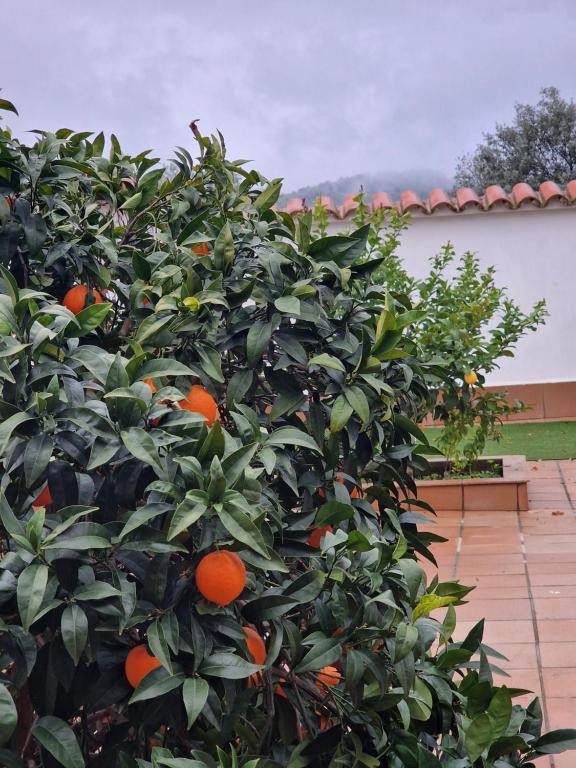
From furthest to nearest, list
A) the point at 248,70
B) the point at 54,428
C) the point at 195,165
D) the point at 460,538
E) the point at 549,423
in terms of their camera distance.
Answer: the point at 248,70
the point at 549,423
the point at 460,538
the point at 195,165
the point at 54,428

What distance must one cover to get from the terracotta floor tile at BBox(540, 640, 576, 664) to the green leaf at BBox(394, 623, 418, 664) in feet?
6.99

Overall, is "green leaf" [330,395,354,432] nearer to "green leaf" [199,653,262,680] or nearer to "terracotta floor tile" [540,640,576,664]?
"green leaf" [199,653,262,680]

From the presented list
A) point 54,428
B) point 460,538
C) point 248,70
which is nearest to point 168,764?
point 54,428

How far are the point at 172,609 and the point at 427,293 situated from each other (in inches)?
176

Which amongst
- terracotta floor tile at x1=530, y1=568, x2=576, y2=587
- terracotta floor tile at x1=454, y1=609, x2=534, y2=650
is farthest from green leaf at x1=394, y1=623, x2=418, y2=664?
terracotta floor tile at x1=530, y1=568, x2=576, y2=587

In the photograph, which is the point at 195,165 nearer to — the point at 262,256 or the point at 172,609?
Result: the point at 262,256

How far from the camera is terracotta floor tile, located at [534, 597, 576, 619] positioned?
3508 millimetres

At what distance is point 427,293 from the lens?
5.31 metres

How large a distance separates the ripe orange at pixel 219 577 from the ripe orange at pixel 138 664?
0.32 feet

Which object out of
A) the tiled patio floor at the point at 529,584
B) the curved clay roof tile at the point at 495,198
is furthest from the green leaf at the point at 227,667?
the curved clay roof tile at the point at 495,198

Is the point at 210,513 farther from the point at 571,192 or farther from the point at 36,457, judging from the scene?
the point at 571,192

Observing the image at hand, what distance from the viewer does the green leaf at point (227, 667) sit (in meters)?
0.98

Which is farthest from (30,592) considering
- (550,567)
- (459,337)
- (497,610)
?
(459,337)

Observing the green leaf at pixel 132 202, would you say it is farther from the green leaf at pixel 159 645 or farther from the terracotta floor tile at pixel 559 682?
the terracotta floor tile at pixel 559 682
